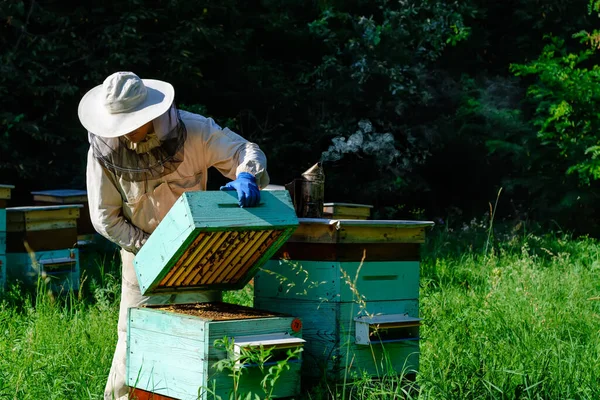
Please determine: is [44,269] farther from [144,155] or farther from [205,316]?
[205,316]

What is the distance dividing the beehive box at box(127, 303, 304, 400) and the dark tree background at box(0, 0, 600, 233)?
20.1 ft

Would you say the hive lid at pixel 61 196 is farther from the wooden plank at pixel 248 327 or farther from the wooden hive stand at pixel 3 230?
the wooden plank at pixel 248 327

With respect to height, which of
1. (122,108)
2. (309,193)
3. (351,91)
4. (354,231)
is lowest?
(354,231)

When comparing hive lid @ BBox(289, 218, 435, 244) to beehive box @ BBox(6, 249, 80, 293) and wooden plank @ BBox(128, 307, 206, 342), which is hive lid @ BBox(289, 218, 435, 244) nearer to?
wooden plank @ BBox(128, 307, 206, 342)

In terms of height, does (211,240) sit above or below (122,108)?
below

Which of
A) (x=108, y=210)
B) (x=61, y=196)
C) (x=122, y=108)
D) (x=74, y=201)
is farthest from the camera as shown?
(x=74, y=201)

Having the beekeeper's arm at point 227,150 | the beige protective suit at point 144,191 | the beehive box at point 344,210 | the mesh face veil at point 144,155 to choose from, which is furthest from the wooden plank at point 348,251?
the beehive box at point 344,210

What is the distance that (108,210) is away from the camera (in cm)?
342

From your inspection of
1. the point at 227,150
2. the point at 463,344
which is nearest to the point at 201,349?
the point at 227,150

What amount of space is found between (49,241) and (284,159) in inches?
199

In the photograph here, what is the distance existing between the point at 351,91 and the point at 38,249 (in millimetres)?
5611

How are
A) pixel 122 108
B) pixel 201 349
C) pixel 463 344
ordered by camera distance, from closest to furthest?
pixel 201 349
pixel 122 108
pixel 463 344

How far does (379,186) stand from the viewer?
10688 millimetres

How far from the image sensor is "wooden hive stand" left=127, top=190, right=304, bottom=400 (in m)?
2.78
